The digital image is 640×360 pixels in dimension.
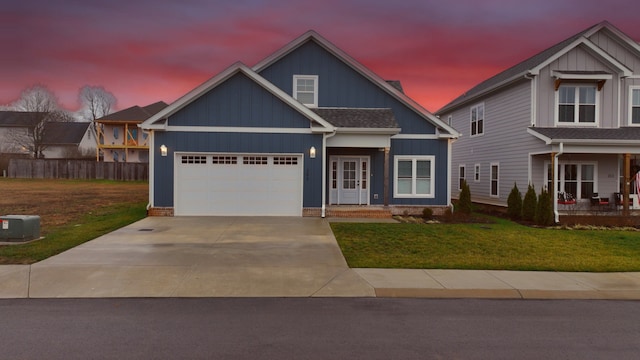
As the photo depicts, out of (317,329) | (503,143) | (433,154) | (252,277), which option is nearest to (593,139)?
(503,143)

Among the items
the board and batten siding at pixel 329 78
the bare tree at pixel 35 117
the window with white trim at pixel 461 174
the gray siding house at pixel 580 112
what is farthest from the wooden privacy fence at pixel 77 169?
A: the gray siding house at pixel 580 112

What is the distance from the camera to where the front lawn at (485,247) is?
9.10 meters

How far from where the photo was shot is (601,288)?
745cm

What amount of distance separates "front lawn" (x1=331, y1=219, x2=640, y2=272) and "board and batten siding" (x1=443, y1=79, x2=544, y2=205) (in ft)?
16.9

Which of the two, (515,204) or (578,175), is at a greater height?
(578,175)

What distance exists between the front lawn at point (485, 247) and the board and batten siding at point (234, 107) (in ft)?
17.4

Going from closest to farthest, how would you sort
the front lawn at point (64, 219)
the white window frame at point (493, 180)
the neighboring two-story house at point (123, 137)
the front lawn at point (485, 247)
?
the front lawn at point (485, 247)
the front lawn at point (64, 219)
the white window frame at point (493, 180)
the neighboring two-story house at point (123, 137)

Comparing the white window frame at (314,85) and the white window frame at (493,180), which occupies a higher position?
the white window frame at (314,85)

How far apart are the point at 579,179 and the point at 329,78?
11762 mm

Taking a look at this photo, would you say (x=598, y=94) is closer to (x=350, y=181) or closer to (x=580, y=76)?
(x=580, y=76)

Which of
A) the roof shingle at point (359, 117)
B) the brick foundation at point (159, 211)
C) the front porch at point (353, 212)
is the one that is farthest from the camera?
the roof shingle at point (359, 117)

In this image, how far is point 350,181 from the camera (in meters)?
19.0

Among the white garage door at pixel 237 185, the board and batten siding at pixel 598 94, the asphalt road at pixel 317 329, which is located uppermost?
the board and batten siding at pixel 598 94

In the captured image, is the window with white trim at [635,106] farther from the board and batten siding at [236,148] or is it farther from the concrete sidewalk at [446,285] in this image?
the board and batten siding at [236,148]
